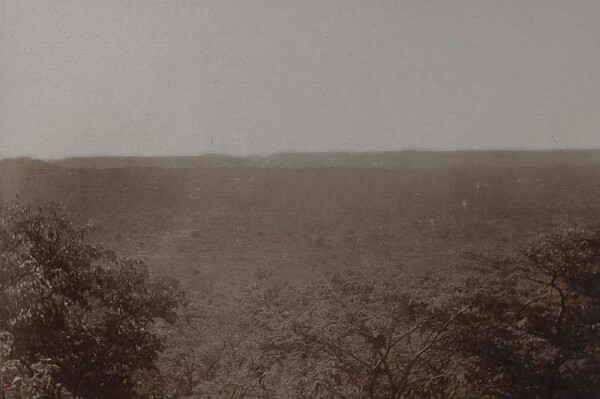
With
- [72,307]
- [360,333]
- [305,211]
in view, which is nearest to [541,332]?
[360,333]

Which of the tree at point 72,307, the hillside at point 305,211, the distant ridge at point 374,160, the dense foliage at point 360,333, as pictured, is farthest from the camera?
the distant ridge at point 374,160

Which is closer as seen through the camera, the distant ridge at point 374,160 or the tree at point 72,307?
the tree at point 72,307

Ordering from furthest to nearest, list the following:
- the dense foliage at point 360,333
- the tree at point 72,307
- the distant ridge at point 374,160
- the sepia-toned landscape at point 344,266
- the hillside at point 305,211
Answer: the distant ridge at point 374,160
the hillside at point 305,211
the sepia-toned landscape at point 344,266
the dense foliage at point 360,333
the tree at point 72,307

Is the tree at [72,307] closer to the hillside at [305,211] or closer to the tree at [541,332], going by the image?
A: the tree at [541,332]

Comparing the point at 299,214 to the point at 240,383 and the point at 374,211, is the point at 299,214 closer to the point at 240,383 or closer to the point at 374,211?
the point at 374,211

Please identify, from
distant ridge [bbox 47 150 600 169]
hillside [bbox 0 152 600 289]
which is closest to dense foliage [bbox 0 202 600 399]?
hillside [bbox 0 152 600 289]

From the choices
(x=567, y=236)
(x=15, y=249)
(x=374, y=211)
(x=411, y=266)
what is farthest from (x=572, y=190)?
(x=15, y=249)

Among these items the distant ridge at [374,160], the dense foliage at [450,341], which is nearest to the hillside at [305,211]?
the distant ridge at [374,160]

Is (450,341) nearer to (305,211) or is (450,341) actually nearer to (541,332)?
(541,332)
